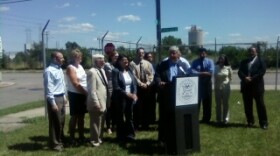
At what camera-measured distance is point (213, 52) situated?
22.3 metres

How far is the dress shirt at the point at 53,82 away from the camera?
7.97 m

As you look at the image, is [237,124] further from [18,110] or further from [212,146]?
[18,110]

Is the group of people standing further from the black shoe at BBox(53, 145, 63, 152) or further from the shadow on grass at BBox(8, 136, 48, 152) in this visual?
the shadow on grass at BBox(8, 136, 48, 152)

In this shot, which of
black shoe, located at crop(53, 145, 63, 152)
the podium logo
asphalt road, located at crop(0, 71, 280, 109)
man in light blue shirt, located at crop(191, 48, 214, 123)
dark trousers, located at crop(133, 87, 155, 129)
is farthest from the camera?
asphalt road, located at crop(0, 71, 280, 109)

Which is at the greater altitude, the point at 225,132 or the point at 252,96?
the point at 252,96

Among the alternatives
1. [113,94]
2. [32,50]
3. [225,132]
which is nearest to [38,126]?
[113,94]

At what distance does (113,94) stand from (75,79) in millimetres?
857

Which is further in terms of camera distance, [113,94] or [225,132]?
[225,132]

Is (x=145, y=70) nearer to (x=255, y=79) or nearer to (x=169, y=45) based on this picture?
(x=255, y=79)

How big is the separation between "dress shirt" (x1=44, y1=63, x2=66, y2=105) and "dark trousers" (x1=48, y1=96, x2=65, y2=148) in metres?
0.13

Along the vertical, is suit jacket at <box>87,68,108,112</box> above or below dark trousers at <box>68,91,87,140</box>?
above

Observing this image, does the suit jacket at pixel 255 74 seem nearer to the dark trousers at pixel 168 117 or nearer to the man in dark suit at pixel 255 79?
the man in dark suit at pixel 255 79

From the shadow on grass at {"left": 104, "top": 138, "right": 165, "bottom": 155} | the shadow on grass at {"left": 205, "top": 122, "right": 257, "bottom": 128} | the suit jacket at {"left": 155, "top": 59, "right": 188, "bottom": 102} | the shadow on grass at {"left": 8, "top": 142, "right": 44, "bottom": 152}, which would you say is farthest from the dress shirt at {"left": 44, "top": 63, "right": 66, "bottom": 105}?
the shadow on grass at {"left": 205, "top": 122, "right": 257, "bottom": 128}

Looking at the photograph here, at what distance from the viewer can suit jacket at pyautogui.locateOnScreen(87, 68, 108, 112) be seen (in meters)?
8.20
